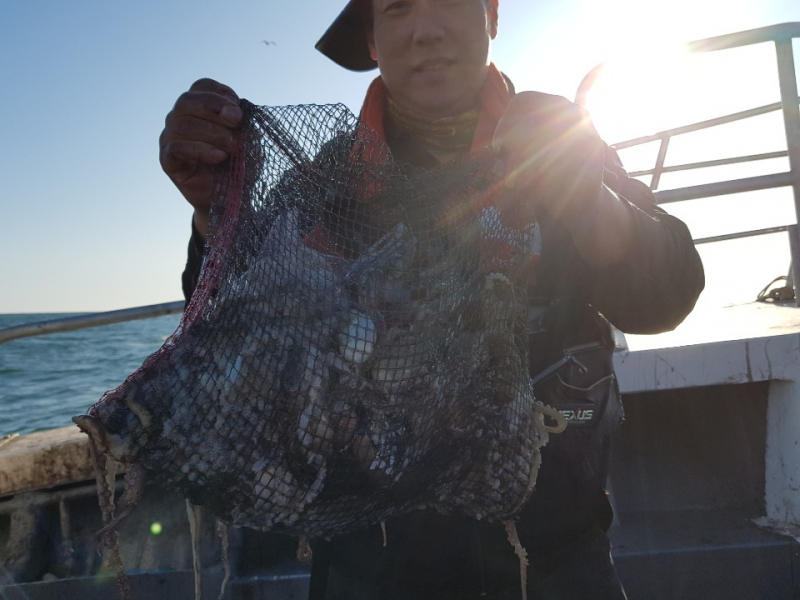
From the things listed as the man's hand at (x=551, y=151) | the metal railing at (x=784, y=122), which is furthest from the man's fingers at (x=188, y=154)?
the metal railing at (x=784, y=122)

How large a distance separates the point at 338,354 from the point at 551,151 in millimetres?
511

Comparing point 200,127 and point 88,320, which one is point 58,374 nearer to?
point 88,320

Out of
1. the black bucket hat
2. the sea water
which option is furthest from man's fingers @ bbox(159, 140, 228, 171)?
the sea water

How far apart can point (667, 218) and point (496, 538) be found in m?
0.81

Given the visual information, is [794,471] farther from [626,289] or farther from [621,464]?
[626,289]

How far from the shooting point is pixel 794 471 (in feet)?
8.25

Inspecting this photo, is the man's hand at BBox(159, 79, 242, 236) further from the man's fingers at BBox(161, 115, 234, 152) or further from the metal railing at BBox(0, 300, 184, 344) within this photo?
the metal railing at BBox(0, 300, 184, 344)

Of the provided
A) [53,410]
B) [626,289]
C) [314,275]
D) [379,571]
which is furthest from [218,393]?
[53,410]

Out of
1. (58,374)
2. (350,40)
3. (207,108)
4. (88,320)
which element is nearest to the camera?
(207,108)

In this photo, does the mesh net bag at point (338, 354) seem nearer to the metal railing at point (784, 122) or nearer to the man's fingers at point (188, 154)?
the man's fingers at point (188, 154)

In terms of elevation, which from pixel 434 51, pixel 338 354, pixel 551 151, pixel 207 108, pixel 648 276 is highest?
pixel 434 51

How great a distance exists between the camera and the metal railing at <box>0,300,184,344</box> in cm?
277

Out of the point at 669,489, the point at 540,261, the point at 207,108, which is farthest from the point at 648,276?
the point at 669,489

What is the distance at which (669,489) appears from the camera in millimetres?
3010
